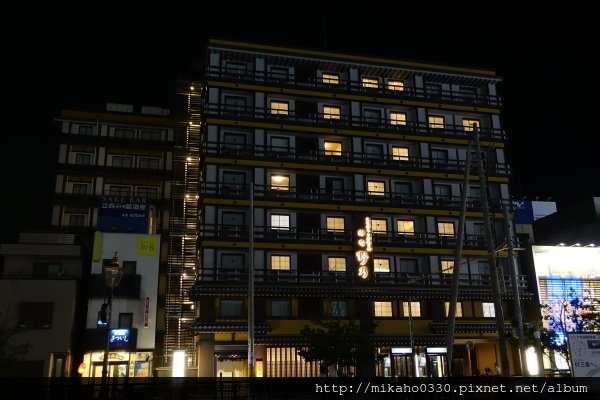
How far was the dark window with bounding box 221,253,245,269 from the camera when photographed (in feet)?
160

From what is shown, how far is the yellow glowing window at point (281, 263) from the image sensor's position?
4984 centimetres

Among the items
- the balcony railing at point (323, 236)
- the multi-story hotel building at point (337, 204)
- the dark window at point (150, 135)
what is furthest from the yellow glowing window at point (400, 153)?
the dark window at point (150, 135)

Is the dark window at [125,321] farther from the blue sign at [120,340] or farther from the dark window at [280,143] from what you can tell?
the dark window at [280,143]

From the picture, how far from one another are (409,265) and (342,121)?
15.0 m

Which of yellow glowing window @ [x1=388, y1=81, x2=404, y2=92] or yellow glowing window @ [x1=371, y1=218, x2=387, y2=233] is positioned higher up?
yellow glowing window @ [x1=388, y1=81, x2=404, y2=92]

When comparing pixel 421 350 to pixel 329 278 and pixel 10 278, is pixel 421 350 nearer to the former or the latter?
pixel 329 278

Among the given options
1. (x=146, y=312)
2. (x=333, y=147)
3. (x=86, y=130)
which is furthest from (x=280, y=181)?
(x=86, y=130)

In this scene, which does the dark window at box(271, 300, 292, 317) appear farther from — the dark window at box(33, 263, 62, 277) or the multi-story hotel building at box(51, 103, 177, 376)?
the dark window at box(33, 263, 62, 277)

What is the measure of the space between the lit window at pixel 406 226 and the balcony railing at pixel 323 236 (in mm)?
373

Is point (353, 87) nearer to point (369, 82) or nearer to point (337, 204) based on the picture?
point (369, 82)

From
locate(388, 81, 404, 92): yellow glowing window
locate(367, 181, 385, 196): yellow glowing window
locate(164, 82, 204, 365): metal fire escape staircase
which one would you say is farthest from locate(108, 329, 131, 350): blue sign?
locate(388, 81, 404, 92): yellow glowing window

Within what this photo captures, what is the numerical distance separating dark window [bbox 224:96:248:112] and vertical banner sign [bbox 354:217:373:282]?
15.3 m

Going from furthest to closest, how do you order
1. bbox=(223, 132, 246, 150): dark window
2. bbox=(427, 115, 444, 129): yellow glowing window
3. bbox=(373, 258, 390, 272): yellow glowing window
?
bbox=(427, 115, 444, 129): yellow glowing window
bbox=(223, 132, 246, 150): dark window
bbox=(373, 258, 390, 272): yellow glowing window

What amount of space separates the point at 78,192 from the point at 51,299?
2363 centimetres
